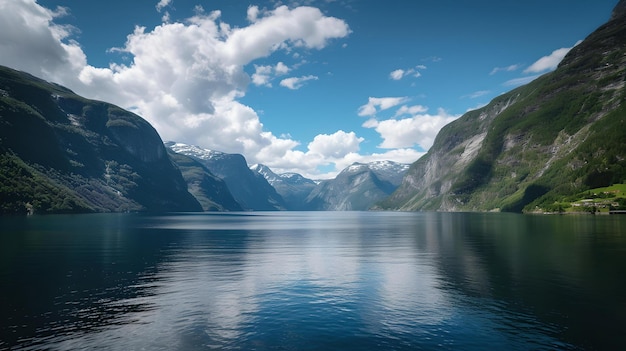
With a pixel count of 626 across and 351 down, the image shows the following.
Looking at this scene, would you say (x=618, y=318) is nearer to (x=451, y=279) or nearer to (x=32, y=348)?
(x=451, y=279)

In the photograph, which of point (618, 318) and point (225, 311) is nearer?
point (618, 318)

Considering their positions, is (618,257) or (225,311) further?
(618,257)

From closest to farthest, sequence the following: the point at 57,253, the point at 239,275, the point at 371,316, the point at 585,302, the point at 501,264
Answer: the point at 371,316
the point at 585,302
the point at 239,275
the point at 501,264
the point at 57,253

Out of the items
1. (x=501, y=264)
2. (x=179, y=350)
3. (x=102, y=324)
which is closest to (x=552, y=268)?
(x=501, y=264)

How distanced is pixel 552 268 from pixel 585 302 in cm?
1929

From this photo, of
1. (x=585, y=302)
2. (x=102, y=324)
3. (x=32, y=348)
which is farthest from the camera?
(x=585, y=302)

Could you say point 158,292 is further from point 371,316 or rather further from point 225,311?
point 371,316

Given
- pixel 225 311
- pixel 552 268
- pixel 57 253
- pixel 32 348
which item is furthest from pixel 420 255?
pixel 57 253

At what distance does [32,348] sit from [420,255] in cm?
6172

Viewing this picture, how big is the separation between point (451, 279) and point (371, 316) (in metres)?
20.0

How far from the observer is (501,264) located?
5856cm

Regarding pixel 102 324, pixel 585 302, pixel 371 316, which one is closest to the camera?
pixel 102 324

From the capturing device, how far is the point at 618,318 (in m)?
31.3

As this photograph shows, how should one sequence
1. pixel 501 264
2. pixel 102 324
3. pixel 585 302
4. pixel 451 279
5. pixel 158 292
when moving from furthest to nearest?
1. pixel 501 264
2. pixel 451 279
3. pixel 158 292
4. pixel 585 302
5. pixel 102 324
